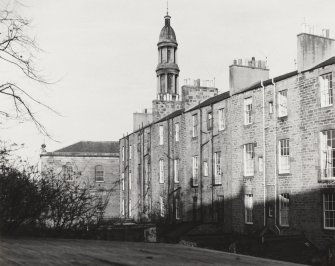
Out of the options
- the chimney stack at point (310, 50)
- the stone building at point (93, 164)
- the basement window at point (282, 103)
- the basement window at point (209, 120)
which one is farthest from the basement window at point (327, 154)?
the stone building at point (93, 164)

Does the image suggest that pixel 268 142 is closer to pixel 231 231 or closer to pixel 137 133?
pixel 231 231

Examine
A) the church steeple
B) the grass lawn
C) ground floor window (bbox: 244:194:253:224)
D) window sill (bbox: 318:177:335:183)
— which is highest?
the church steeple

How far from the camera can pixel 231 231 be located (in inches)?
1111

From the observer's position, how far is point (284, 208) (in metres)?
24.5

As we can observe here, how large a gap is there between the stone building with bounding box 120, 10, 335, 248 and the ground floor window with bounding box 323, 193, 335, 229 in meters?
0.05

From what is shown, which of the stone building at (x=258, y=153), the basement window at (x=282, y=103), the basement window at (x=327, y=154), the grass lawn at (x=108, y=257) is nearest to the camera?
the grass lawn at (x=108, y=257)

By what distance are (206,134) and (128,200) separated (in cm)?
1754

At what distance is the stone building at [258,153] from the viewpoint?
73.8ft

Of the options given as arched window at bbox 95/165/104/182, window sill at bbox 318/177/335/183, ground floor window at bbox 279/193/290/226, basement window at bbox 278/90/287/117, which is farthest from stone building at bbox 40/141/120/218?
window sill at bbox 318/177/335/183

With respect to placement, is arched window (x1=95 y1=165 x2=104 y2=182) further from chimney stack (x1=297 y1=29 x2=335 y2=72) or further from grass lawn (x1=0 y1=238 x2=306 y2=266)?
grass lawn (x1=0 y1=238 x2=306 y2=266)

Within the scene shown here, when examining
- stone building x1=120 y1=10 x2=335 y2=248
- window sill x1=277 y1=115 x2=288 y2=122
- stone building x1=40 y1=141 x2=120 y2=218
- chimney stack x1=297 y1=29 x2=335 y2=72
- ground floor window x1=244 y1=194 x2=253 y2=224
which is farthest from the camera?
stone building x1=40 y1=141 x2=120 y2=218

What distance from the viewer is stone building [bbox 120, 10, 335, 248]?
22484 mm

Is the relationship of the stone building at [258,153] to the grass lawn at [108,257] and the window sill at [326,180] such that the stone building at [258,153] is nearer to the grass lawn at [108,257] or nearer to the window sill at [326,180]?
the window sill at [326,180]

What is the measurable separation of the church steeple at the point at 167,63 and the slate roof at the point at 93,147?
904 centimetres
